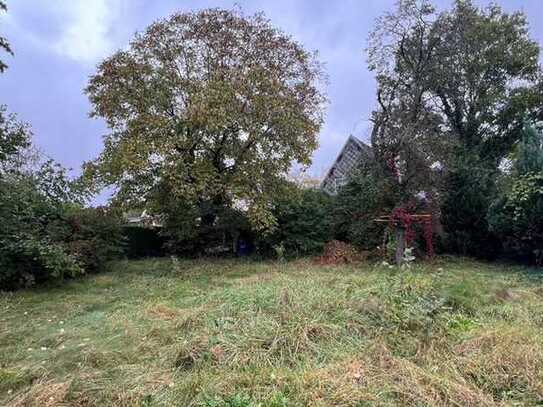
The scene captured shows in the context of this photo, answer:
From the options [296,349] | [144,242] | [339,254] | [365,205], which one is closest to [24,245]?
[296,349]

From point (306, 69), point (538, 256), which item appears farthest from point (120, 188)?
point (538, 256)

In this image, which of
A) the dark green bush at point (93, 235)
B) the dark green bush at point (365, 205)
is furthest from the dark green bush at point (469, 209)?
the dark green bush at point (93, 235)

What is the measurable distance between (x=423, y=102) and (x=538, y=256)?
18.8 feet

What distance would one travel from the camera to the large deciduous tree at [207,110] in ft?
33.3

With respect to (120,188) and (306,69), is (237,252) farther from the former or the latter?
(306,69)

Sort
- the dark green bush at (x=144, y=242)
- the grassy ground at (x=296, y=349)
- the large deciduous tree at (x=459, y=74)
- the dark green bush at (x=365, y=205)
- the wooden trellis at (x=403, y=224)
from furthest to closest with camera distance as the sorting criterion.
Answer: the dark green bush at (x=144, y=242), the large deciduous tree at (x=459, y=74), the dark green bush at (x=365, y=205), the wooden trellis at (x=403, y=224), the grassy ground at (x=296, y=349)

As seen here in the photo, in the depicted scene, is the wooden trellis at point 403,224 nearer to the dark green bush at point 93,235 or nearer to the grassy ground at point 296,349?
the grassy ground at point 296,349

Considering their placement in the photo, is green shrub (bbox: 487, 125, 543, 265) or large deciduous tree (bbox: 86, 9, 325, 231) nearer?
green shrub (bbox: 487, 125, 543, 265)

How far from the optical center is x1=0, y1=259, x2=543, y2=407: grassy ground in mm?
3045

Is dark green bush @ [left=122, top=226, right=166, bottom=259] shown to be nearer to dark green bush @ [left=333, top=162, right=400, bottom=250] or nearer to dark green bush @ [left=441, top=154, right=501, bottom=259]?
dark green bush @ [left=333, top=162, right=400, bottom=250]

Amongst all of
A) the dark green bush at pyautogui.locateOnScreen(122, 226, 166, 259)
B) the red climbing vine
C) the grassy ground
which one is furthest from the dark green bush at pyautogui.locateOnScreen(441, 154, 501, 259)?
the dark green bush at pyautogui.locateOnScreen(122, 226, 166, 259)

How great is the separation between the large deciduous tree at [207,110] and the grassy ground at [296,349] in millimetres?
5106

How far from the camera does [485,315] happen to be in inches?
178

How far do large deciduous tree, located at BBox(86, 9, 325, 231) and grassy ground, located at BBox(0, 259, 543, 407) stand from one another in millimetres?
5106
